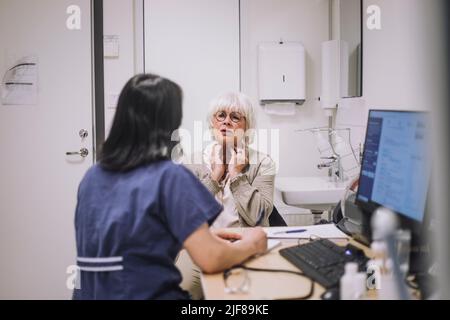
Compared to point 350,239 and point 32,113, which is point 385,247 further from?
point 32,113

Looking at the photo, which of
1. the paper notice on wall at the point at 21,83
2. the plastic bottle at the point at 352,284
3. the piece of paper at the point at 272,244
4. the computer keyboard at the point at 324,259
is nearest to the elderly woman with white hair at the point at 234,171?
the piece of paper at the point at 272,244

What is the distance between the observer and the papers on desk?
146cm

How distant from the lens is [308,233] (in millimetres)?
1506

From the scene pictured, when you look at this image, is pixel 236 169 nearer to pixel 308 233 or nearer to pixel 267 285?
pixel 308 233

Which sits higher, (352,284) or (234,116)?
(234,116)

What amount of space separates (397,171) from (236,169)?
3.10 ft

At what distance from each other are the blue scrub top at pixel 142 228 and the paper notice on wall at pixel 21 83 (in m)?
1.70

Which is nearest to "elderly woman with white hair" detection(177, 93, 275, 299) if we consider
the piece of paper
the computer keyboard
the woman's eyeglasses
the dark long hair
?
the woman's eyeglasses

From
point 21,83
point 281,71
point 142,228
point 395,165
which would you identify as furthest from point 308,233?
point 21,83

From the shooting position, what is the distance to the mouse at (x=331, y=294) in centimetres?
91

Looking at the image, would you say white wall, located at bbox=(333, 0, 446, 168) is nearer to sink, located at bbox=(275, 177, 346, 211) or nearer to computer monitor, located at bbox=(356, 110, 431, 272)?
computer monitor, located at bbox=(356, 110, 431, 272)

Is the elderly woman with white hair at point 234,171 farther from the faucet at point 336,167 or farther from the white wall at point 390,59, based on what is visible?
the white wall at point 390,59
